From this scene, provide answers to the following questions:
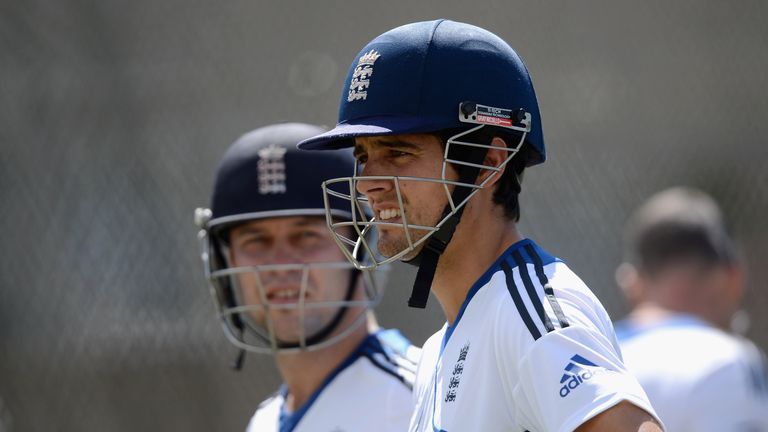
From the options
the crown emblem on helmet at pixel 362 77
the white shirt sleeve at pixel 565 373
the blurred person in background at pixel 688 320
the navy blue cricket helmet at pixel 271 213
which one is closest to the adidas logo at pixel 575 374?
the white shirt sleeve at pixel 565 373

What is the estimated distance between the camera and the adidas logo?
1.84 m

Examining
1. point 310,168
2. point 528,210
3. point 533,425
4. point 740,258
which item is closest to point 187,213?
point 528,210

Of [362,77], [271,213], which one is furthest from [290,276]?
[362,77]

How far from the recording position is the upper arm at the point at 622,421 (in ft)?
5.93

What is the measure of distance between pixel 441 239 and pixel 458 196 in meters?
0.09

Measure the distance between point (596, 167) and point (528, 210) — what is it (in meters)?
0.32

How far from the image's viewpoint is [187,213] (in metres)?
A: 5.07

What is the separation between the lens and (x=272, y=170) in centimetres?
340

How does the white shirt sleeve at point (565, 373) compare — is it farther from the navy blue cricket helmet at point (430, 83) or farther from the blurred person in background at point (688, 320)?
the blurred person in background at point (688, 320)

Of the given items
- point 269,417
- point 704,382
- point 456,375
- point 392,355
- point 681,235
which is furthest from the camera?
point 681,235

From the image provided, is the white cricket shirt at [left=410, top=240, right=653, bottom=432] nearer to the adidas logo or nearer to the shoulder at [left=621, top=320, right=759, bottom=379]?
the adidas logo

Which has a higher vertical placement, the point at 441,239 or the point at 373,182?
the point at 373,182

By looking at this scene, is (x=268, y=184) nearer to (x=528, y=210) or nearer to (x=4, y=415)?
(x=528, y=210)

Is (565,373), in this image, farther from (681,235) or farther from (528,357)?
(681,235)
